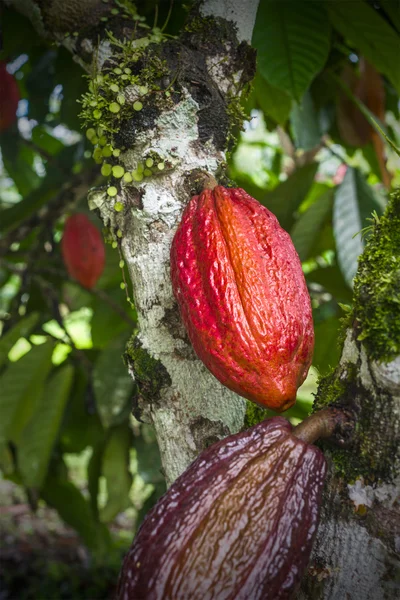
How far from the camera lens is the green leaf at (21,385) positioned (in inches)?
61.9

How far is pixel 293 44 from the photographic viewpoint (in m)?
1.10

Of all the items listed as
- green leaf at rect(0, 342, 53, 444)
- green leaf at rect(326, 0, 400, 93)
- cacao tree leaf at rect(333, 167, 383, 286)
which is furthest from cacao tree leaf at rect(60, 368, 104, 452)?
green leaf at rect(326, 0, 400, 93)

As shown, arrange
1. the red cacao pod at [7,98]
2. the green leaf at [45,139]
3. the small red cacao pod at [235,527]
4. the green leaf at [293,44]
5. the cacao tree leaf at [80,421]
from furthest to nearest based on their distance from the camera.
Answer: the green leaf at [45,139], the cacao tree leaf at [80,421], the red cacao pod at [7,98], the green leaf at [293,44], the small red cacao pod at [235,527]

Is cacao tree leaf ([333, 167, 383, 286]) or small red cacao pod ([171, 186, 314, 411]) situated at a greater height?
cacao tree leaf ([333, 167, 383, 286])

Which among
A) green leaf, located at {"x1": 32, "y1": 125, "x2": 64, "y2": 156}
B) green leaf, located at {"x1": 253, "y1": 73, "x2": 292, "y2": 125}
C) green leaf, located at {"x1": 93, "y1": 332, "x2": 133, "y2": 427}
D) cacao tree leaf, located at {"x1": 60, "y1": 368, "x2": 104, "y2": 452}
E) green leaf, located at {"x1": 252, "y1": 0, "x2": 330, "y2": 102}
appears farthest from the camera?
green leaf, located at {"x1": 32, "y1": 125, "x2": 64, "y2": 156}

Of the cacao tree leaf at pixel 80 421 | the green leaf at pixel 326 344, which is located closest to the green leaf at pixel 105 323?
the cacao tree leaf at pixel 80 421

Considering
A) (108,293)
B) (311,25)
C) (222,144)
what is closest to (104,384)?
(108,293)

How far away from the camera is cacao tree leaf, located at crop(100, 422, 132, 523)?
1.68 meters

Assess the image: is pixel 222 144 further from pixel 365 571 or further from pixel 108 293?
pixel 108 293

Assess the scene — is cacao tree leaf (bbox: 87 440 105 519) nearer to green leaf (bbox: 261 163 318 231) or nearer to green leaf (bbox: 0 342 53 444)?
green leaf (bbox: 0 342 53 444)

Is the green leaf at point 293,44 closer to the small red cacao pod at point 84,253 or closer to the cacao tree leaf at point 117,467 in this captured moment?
the small red cacao pod at point 84,253

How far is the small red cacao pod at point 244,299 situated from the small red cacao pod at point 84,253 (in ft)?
3.35

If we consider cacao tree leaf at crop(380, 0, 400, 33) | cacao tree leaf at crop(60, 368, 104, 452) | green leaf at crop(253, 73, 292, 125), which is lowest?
cacao tree leaf at crop(60, 368, 104, 452)

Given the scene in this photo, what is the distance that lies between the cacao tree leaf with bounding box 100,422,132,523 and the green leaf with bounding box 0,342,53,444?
0.27 meters
